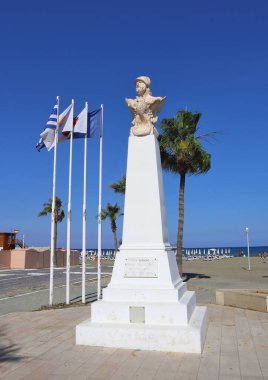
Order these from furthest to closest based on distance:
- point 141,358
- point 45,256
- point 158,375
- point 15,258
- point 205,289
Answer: point 45,256
point 15,258
point 205,289
point 141,358
point 158,375

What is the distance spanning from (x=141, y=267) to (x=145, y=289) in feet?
1.65

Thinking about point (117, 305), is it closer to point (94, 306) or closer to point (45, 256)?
point (94, 306)

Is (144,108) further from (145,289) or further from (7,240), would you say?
(7,240)

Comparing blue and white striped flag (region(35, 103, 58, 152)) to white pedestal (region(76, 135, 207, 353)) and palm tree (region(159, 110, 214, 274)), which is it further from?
palm tree (region(159, 110, 214, 274))

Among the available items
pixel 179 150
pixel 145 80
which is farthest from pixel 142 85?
pixel 179 150

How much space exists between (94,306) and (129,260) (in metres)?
1.18

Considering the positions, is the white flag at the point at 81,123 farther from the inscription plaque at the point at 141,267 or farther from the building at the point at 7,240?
the building at the point at 7,240

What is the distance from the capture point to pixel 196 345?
6695mm

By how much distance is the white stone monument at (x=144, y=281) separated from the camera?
6.98 meters

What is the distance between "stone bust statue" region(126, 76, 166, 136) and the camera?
8.89 m

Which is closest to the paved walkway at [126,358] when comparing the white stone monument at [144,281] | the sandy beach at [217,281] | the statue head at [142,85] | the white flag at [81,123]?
the white stone monument at [144,281]

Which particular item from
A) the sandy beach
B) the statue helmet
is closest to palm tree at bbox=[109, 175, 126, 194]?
the sandy beach

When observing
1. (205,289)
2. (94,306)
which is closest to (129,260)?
(94,306)

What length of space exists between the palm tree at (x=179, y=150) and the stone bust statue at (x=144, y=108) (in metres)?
13.3
